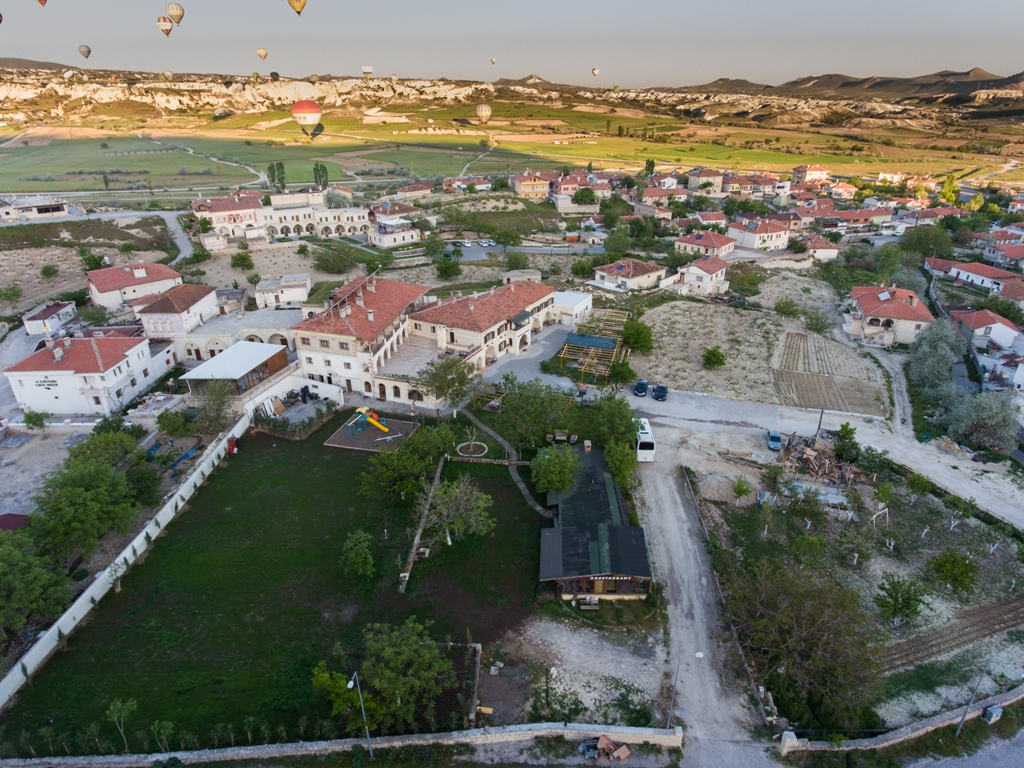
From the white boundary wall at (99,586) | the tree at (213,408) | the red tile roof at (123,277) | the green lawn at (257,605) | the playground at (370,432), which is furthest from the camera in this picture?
the red tile roof at (123,277)

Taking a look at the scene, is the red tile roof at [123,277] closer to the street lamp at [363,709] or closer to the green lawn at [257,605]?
the green lawn at [257,605]

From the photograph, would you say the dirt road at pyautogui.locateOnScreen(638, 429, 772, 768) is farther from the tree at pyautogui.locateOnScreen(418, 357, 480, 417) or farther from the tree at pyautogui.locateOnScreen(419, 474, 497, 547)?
the tree at pyautogui.locateOnScreen(418, 357, 480, 417)

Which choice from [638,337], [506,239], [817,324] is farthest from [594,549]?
[506,239]

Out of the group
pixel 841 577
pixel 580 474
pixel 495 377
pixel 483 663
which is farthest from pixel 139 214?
pixel 841 577

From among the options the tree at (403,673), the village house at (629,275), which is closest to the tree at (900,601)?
the tree at (403,673)

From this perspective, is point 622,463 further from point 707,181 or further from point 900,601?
point 707,181

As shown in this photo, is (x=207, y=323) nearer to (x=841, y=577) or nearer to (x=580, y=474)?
(x=580, y=474)
